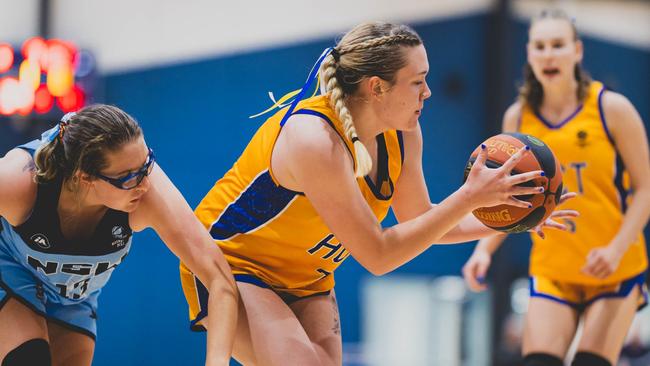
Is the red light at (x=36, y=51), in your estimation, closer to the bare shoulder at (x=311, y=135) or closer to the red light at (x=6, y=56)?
the red light at (x=6, y=56)

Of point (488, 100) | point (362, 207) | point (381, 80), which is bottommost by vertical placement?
point (488, 100)

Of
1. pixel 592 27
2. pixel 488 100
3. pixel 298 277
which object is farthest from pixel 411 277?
pixel 298 277

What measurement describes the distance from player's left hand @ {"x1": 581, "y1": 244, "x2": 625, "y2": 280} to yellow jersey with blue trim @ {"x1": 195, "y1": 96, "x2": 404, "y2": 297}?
3.94 feet

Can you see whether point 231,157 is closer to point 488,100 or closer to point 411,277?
point 411,277

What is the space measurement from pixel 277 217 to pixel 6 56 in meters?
4.08

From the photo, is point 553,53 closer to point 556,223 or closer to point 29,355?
point 556,223

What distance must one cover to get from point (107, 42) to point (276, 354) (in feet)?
16.3

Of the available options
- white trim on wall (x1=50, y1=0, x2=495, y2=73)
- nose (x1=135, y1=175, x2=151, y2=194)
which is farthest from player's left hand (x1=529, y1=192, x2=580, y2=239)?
white trim on wall (x1=50, y1=0, x2=495, y2=73)

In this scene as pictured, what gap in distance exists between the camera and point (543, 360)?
3965mm

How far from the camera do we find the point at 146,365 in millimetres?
7387

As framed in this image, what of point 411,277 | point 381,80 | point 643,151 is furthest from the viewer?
point 411,277

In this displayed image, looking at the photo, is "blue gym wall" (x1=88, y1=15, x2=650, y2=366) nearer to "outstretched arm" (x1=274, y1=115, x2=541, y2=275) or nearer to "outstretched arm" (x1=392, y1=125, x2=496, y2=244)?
"outstretched arm" (x1=392, y1=125, x2=496, y2=244)

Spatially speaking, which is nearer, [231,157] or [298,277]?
[298,277]

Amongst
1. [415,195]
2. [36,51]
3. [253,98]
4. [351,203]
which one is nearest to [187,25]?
[253,98]
